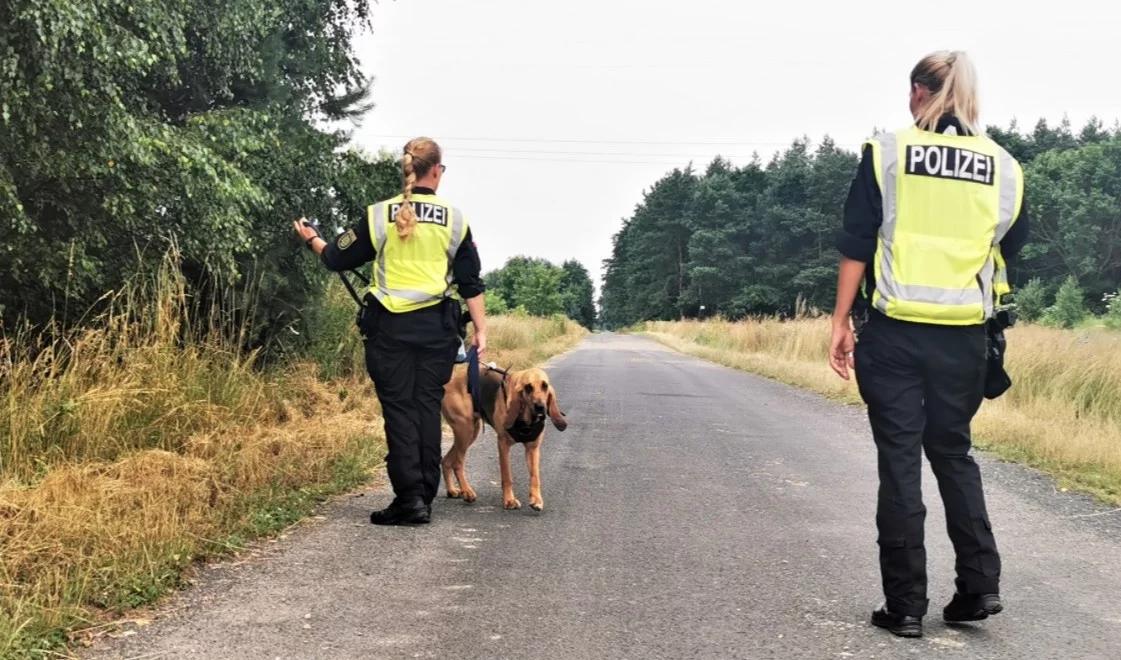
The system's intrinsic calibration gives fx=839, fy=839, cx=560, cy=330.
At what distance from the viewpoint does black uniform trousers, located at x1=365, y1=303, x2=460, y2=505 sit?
4.73m

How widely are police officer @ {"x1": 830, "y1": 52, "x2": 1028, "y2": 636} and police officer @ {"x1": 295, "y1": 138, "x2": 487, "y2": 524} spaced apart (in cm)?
230

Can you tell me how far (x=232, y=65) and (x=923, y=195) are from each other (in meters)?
9.36

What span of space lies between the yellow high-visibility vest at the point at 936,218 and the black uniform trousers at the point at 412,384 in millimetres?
2525

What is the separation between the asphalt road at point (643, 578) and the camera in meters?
2.97

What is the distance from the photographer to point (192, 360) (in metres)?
6.01

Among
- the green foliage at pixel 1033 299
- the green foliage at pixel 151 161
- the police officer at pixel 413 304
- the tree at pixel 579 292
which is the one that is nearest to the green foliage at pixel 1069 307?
the green foliage at pixel 1033 299

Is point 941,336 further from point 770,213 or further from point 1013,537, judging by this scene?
point 770,213

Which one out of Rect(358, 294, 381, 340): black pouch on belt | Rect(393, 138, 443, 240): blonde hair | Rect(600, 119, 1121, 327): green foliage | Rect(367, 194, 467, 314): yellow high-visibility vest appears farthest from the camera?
Rect(600, 119, 1121, 327): green foliage

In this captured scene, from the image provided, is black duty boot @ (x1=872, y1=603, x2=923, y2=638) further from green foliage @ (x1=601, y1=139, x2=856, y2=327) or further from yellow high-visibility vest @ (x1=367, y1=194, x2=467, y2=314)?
green foliage @ (x1=601, y1=139, x2=856, y2=327)

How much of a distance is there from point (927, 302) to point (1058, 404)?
8016 millimetres

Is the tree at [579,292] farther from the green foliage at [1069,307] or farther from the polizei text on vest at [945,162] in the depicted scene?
the polizei text on vest at [945,162]

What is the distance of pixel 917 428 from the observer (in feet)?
10.4

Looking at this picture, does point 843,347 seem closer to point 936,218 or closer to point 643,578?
point 936,218

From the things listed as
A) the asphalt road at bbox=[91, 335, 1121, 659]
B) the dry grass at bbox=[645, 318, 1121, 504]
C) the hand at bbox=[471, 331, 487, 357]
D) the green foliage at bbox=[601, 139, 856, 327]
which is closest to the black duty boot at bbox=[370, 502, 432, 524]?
the asphalt road at bbox=[91, 335, 1121, 659]
